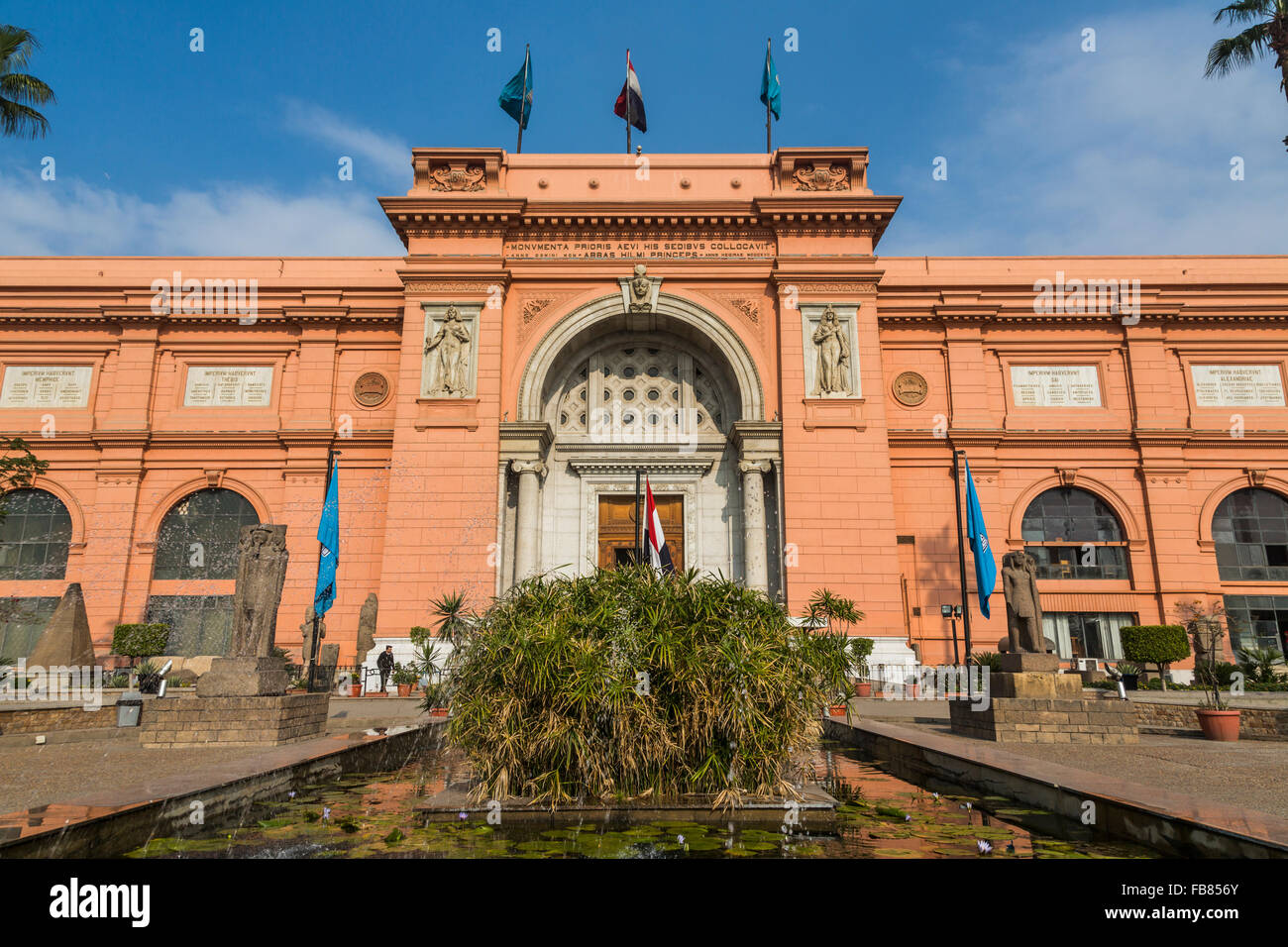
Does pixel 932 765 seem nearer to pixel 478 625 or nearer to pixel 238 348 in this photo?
pixel 478 625

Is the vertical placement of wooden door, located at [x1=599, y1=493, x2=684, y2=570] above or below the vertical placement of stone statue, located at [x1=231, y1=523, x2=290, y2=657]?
above

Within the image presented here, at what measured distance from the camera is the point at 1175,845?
177 inches

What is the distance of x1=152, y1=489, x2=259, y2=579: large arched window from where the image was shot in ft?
81.6

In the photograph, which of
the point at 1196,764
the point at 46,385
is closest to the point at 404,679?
the point at 1196,764

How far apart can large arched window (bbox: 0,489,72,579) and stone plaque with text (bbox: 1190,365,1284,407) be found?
38.1m

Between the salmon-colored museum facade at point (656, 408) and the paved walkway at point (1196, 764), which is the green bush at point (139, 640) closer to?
the salmon-colored museum facade at point (656, 408)

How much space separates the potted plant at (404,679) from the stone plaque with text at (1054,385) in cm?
2105

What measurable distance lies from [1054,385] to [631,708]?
25328 mm

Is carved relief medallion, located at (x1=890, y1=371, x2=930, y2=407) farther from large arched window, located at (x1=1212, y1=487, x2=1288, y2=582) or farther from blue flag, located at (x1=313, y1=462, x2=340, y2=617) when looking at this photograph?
blue flag, located at (x1=313, y1=462, x2=340, y2=617)

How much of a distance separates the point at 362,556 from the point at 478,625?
19349 mm

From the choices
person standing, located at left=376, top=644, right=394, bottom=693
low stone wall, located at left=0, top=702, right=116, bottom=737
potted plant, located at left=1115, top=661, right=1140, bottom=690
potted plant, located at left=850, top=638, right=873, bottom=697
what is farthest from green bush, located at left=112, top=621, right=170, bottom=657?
potted plant, located at left=1115, top=661, right=1140, bottom=690

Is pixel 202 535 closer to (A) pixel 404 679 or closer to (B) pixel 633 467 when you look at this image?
(A) pixel 404 679

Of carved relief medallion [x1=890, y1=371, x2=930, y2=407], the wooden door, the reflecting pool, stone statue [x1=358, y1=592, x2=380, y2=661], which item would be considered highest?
carved relief medallion [x1=890, y1=371, x2=930, y2=407]
